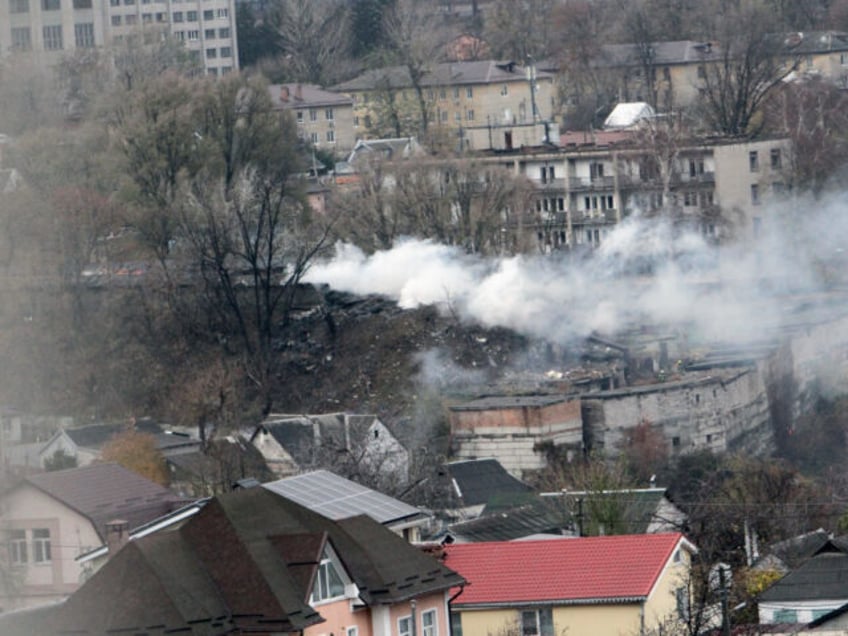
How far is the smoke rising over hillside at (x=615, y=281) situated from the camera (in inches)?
2210

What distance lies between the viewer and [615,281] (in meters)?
57.4

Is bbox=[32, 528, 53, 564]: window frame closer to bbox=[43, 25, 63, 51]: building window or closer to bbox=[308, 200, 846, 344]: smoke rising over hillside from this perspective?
bbox=[43, 25, 63, 51]: building window

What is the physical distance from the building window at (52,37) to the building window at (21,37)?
8cm

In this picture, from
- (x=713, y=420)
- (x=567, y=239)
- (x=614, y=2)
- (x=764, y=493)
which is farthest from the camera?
(x=614, y=2)

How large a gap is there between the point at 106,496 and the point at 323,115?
190ft

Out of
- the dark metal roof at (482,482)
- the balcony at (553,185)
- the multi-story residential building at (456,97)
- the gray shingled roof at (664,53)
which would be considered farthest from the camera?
the gray shingled roof at (664,53)

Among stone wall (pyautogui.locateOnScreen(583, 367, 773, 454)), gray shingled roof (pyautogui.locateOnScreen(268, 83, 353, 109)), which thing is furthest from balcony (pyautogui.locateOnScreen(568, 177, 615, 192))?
gray shingled roof (pyautogui.locateOnScreen(268, 83, 353, 109))

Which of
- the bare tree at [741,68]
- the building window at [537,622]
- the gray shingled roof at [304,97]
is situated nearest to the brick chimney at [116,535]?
the building window at [537,622]

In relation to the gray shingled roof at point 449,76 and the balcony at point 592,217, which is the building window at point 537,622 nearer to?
the balcony at point 592,217

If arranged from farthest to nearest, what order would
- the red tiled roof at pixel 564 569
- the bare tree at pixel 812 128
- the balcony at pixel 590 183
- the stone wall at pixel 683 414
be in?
the balcony at pixel 590 183
the bare tree at pixel 812 128
the stone wall at pixel 683 414
the red tiled roof at pixel 564 569

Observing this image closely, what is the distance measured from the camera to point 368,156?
7212 cm

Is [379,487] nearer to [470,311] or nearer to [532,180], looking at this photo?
[470,311]

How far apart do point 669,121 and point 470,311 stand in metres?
18.3

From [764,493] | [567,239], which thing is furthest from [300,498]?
[567,239]
